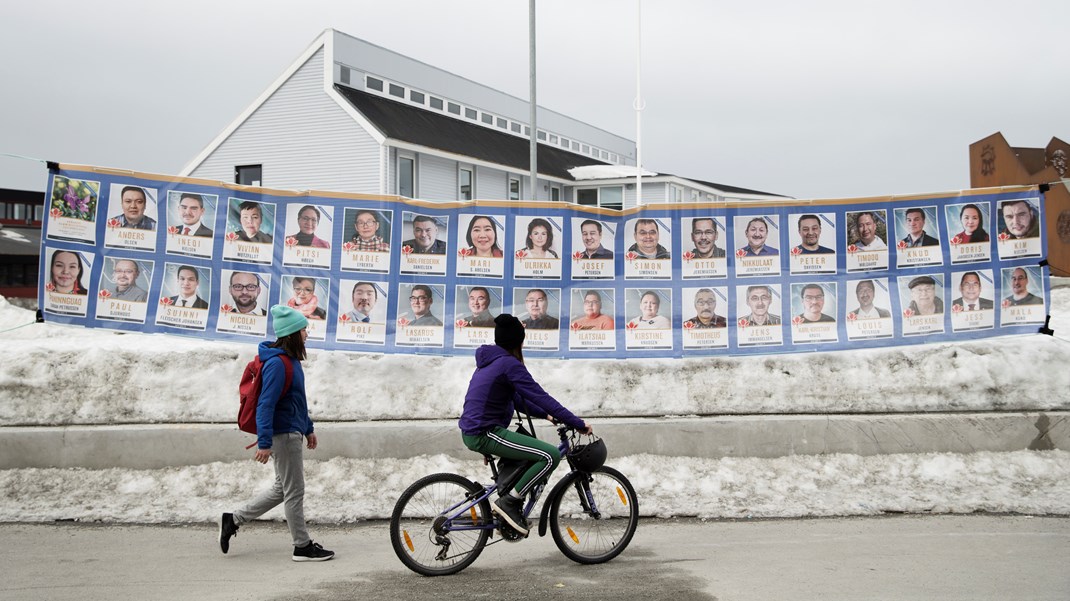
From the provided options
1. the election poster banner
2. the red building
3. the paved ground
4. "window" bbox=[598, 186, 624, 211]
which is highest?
"window" bbox=[598, 186, 624, 211]

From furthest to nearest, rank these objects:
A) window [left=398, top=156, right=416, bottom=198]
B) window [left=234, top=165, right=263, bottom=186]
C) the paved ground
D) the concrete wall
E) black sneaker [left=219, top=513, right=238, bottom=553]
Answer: window [left=234, top=165, right=263, bottom=186], window [left=398, top=156, right=416, bottom=198], the concrete wall, black sneaker [left=219, top=513, right=238, bottom=553], the paved ground

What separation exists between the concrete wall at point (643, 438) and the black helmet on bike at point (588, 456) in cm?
240

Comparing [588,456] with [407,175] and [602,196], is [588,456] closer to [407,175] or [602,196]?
[407,175]

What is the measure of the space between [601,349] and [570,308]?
1.85 feet

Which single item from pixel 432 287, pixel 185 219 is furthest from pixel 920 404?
pixel 185 219

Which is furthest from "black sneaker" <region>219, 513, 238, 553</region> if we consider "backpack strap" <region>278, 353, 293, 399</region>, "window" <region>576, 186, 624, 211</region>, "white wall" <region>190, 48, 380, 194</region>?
"window" <region>576, 186, 624, 211</region>

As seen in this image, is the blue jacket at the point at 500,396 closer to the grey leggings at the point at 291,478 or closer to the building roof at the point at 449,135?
the grey leggings at the point at 291,478

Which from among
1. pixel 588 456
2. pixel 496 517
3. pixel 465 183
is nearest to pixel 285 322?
pixel 496 517

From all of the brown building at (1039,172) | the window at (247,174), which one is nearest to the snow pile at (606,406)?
the brown building at (1039,172)

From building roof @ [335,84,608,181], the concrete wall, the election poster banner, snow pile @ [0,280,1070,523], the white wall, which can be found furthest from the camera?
building roof @ [335,84,608,181]

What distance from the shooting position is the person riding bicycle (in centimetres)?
632

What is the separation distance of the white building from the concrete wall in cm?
2636

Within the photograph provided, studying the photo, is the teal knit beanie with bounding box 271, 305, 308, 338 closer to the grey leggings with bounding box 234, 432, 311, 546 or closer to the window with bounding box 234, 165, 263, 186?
the grey leggings with bounding box 234, 432, 311, 546

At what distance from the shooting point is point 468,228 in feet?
32.1
